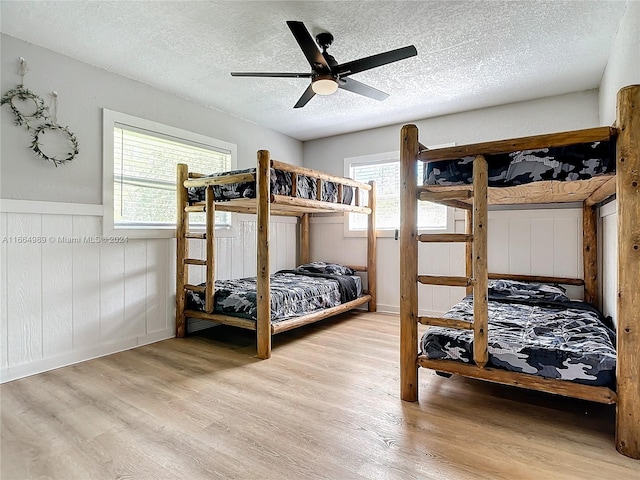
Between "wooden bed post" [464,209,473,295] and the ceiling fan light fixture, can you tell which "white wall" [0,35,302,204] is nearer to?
the ceiling fan light fixture

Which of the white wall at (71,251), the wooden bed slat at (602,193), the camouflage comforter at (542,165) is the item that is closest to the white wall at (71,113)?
the white wall at (71,251)

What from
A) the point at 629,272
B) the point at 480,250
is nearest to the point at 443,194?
the point at 480,250

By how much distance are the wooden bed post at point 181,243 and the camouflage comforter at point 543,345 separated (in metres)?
2.41

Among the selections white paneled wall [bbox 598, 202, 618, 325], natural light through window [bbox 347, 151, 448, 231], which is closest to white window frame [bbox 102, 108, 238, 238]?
natural light through window [bbox 347, 151, 448, 231]

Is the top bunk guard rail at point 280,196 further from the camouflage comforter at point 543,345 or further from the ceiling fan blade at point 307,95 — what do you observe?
the camouflage comforter at point 543,345

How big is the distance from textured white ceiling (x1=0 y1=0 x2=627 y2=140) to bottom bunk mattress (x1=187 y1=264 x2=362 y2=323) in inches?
77.5

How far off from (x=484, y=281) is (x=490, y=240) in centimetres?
224

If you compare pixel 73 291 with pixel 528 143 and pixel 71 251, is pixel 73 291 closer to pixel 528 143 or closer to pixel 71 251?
pixel 71 251

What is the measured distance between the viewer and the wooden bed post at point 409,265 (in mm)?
2182

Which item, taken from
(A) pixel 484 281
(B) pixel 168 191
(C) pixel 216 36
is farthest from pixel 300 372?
(C) pixel 216 36

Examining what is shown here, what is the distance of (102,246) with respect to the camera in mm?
3051

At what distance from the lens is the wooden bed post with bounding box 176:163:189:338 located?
11.6 ft

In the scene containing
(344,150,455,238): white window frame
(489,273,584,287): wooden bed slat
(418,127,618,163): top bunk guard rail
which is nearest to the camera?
(418,127,618,163): top bunk guard rail

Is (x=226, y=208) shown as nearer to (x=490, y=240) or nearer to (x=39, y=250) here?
(x=39, y=250)
